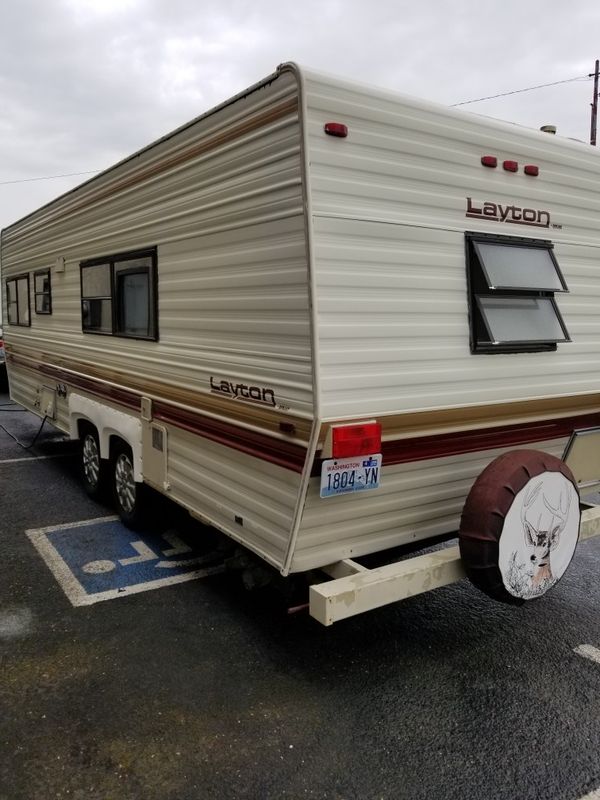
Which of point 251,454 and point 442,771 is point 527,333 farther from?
point 442,771

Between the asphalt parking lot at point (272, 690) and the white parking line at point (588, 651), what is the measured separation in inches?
0.9

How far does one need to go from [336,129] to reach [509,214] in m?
1.29

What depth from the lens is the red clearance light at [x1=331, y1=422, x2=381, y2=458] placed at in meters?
2.89

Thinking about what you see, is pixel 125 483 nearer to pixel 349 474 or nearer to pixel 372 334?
pixel 349 474

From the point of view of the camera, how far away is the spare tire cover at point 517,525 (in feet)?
10.3

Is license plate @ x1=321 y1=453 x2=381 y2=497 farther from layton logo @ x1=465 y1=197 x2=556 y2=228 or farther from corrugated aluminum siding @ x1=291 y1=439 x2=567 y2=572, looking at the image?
layton logo @ x1=465 y1=197 x2=556 y2=228

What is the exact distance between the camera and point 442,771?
2.73 meters

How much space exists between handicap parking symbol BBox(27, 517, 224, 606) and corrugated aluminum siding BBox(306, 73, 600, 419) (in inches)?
91.6

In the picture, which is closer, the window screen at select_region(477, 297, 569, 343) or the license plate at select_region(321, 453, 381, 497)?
the license plate at select_region(321, 453, 381, 497)

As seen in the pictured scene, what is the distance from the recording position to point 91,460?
242 inches

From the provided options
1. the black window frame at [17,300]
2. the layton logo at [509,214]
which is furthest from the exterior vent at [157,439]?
the black window frame at [17,300]

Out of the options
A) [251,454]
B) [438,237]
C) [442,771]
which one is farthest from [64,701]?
[438,237]

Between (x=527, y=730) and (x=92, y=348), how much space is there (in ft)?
14.9

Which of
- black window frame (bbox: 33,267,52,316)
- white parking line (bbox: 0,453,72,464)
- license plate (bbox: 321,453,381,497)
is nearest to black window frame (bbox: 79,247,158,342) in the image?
black window frame (bbox: 33,267,52,316)
